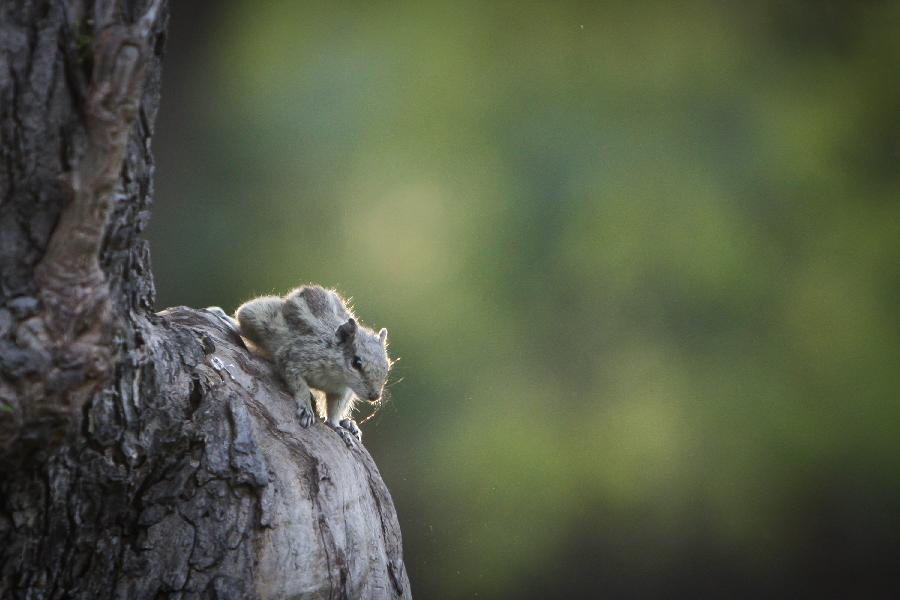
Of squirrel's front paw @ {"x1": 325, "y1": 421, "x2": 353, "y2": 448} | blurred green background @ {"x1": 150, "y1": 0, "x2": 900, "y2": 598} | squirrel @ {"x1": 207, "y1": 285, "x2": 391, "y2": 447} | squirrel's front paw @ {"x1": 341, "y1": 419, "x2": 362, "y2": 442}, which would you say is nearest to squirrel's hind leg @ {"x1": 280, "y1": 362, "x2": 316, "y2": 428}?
squirrel @ {"x1": 207, "y1": 285, "x2": 391, "y2": 447}

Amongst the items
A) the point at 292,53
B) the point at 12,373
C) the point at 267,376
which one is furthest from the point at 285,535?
the point at 292,53

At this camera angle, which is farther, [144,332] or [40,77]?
[144,332]

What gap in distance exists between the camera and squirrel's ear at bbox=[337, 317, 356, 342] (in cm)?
400

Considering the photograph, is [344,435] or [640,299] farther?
[640,299]

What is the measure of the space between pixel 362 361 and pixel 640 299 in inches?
136

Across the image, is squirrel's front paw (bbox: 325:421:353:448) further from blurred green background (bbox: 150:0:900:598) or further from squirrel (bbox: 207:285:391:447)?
blurred green background (bbox: 150:0:900:598)

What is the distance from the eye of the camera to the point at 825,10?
707 cm

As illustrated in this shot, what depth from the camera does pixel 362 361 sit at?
4.04 meters

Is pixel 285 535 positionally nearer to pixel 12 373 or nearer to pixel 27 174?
pixel 12 373

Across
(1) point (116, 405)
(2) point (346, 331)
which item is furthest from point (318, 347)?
(1) point (116, 405)

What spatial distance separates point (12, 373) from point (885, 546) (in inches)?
258

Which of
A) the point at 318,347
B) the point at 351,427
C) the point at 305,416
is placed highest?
the point at 318,347

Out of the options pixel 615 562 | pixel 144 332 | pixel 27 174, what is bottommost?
pixel 615 562

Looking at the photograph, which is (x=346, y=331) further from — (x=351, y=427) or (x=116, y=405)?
(x=116, y=405)
